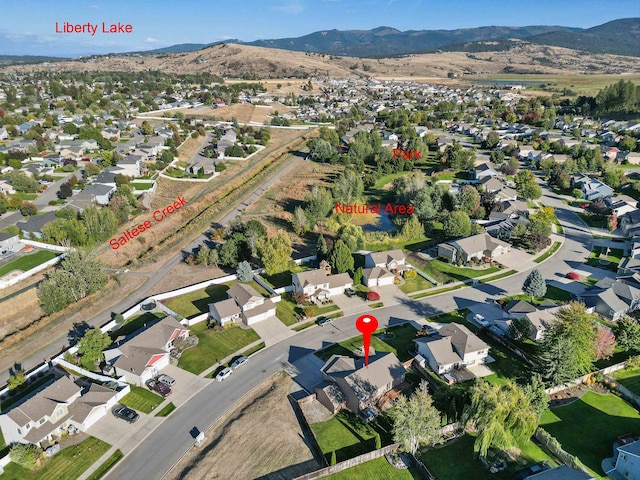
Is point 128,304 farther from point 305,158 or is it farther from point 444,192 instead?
point 305,158

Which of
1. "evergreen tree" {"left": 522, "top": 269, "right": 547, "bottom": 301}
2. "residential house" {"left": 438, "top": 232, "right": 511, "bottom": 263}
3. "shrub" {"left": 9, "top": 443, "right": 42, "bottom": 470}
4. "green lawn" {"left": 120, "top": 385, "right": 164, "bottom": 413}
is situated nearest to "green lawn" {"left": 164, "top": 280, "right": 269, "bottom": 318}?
"green lawn" {"left": 120, "top": 385, "right": 164, "bottom": 413}

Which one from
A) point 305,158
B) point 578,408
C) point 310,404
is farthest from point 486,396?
point 305,158

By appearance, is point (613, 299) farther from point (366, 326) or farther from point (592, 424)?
point (366, 326)

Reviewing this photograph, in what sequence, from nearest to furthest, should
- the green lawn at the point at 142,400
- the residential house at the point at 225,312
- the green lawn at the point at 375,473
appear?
the green lawn at the point at 375,473 < the green lawn at the point at 142,400 < the residential house at the point at 225,312

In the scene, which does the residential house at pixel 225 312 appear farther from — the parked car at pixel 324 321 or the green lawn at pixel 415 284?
the green lawn at pixel 415 284

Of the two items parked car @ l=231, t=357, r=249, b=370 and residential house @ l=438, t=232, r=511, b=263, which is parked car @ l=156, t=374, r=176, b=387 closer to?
parked car @ l=231, t=357, r=249, b=370

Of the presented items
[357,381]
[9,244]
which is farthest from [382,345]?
[9,244]

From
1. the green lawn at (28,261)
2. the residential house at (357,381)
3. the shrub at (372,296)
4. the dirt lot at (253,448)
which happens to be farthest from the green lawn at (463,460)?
the green lawn at (28,261)
